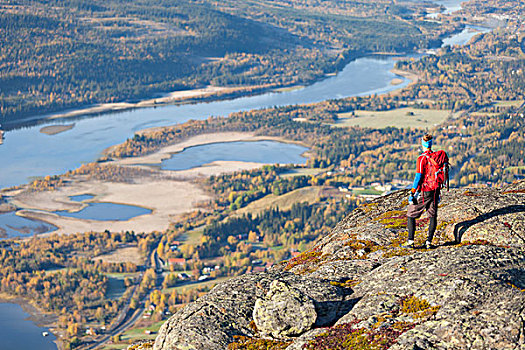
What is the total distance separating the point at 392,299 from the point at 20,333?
112 m

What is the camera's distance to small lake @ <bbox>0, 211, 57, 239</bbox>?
181875mm

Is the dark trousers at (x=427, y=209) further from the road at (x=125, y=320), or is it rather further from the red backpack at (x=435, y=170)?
the road at (x=125, y=320)

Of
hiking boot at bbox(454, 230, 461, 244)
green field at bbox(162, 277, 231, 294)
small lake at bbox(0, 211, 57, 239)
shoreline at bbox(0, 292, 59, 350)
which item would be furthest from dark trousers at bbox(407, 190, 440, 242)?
small lake at bbox(0, 211, 57, 239)

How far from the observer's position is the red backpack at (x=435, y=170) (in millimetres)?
28562

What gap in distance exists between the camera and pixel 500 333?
2019cm

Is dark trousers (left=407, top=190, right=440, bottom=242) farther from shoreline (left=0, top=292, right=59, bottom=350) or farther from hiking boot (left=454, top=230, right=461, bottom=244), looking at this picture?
shoreline (left=0, top=292, right=59, bottom=350)

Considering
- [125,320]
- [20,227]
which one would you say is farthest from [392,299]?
[20,227]

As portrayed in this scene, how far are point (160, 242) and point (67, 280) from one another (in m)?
30.0

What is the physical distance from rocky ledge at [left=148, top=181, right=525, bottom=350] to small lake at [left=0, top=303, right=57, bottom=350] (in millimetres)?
97093

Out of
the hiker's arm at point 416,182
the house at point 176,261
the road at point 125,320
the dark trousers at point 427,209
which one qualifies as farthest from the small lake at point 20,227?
the hiker's arm at point 416,182

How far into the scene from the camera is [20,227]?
618 feet

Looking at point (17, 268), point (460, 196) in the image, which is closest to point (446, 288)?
point (460, 196)

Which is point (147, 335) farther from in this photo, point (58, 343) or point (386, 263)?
point (386, 263)

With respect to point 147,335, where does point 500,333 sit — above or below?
above
